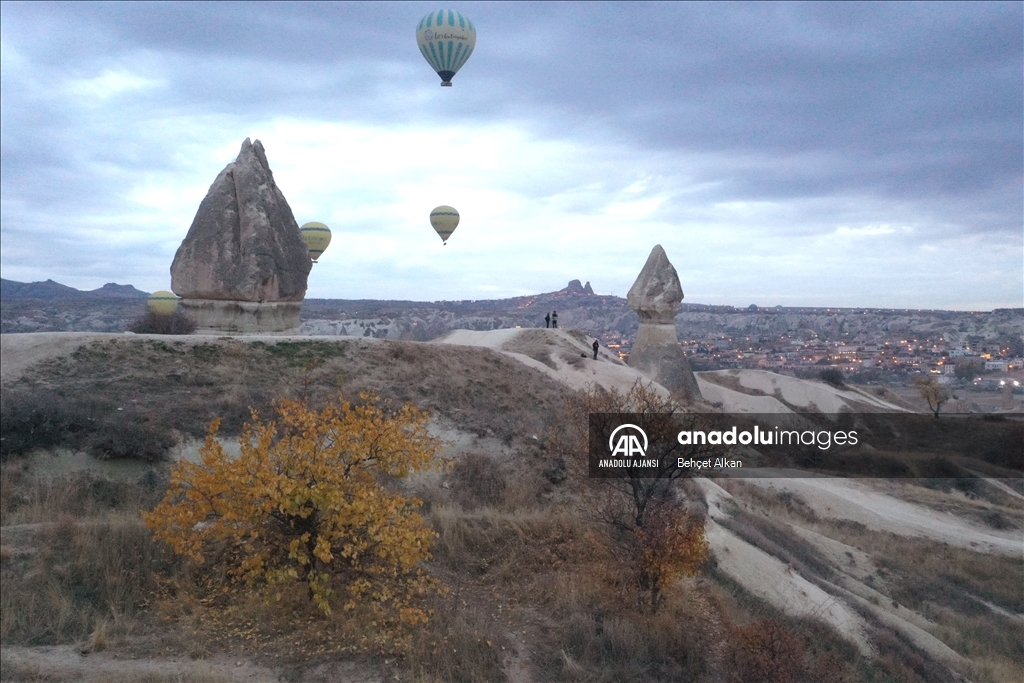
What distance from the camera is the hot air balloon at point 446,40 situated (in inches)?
782

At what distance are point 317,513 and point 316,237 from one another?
21.8m

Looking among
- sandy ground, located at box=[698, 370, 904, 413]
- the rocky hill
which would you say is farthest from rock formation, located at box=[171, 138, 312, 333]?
sandy ground, located at box=[698, 370, 904, 413]

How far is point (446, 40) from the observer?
19.9m

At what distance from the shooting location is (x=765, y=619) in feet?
23.5

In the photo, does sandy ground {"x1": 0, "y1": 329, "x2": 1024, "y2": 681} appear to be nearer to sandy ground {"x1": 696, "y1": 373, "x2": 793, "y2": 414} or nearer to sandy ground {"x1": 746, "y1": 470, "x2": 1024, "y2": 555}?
sandy ground {"x1": 746, "y1": 470, "x2": 1024, "y2": 555}

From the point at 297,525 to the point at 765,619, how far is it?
4.75 metres

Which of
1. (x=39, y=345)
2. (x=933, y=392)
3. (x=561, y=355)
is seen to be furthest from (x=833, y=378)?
(x=39, y=345)

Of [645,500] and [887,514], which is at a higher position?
[645,500]

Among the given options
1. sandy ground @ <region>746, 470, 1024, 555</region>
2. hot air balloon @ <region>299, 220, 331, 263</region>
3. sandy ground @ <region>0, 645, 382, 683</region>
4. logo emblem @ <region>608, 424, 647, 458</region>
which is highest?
hot air balloon @ <region>299, 220, 331, 263</region>

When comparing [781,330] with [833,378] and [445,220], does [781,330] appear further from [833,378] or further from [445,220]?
[445,220]

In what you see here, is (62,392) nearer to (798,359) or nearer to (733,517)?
(733,517)

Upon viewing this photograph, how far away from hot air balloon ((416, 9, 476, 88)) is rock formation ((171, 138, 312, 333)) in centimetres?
621

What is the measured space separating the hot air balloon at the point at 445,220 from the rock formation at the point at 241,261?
27.2 ft

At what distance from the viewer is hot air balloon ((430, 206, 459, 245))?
2527 centimetres
